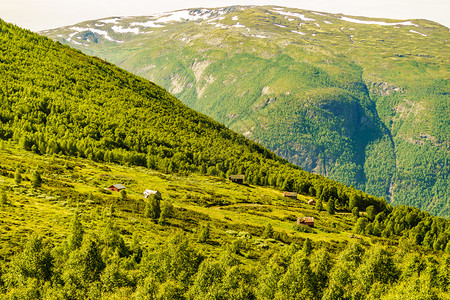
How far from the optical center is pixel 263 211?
116625mm

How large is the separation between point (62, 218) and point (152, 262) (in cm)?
2957

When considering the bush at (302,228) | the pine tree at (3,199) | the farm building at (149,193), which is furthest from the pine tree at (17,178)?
the bush at (302,228)

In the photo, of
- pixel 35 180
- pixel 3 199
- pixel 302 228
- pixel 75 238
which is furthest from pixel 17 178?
pixel 302 228

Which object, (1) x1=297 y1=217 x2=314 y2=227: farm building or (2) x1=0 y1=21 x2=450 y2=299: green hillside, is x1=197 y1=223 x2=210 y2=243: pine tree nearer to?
(2) x1=0 y1=21 x2=450 y2=299: green hillside

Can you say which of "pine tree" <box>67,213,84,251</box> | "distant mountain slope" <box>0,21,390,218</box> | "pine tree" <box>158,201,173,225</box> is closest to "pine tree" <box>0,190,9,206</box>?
"pine tree" <box>67,213,84,251</box>

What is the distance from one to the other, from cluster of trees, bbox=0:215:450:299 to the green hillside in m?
0.22

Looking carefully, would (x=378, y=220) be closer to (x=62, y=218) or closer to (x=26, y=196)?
(x=62, y=218)

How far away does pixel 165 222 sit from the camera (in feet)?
277

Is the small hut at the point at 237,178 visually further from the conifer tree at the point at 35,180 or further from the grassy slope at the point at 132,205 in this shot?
the conifer tree at the point at 35,180

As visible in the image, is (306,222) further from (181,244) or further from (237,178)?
(181,244)

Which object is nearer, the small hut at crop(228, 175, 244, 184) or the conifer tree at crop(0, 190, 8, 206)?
the conifer tree at crop(0, 190, 8, 206)

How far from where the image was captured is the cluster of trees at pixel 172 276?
45.6 metres

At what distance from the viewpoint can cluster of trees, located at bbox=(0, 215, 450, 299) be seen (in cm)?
4559

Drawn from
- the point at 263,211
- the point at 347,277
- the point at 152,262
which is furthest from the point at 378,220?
the point at 152,262
